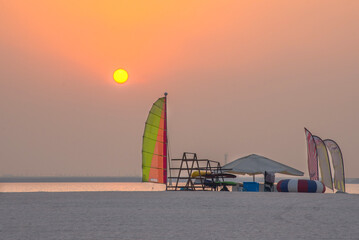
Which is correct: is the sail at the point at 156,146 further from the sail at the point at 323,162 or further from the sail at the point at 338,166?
the sail at the point at 338,166

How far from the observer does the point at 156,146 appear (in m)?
30.6

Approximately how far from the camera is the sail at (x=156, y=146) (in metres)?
30.5

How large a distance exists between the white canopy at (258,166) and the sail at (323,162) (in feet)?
14.8

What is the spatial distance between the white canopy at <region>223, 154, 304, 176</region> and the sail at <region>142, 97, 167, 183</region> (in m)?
3.55

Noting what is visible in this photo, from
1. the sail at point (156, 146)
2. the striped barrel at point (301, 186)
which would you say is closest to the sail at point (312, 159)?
the striped barrel at point (301, 186)
